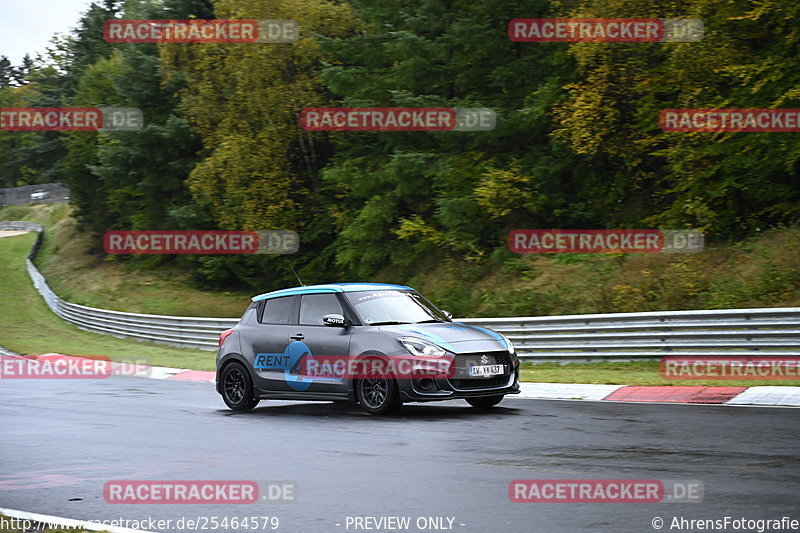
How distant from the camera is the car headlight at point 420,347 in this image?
12266 mm

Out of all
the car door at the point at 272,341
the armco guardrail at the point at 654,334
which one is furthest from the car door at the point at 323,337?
Result: the armco guardrail at the point at 654,334

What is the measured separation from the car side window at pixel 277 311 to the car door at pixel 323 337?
245mm

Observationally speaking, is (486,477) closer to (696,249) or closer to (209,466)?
(209,466)

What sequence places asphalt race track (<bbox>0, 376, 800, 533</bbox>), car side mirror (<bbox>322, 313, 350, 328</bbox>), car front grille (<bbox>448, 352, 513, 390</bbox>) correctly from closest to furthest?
asphalt race track (<bbox>0, 376, 800, 533</bbox>), car front grille (<bbox>448, 352, 513, 390</bbox>), car side mirror (<bbox>322, 313, 350, 328</bbox>)

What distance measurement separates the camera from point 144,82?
177ft

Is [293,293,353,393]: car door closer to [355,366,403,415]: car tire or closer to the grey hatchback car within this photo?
the grey hatchback car

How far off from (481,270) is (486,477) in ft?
78.3

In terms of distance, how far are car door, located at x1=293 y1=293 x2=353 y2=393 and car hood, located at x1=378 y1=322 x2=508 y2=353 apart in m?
0.63

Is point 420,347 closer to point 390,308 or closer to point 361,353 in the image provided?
point 361,353

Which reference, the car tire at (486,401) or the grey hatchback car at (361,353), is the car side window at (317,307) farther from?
the car tire at (486,401)

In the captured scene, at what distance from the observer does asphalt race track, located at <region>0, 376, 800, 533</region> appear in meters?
7.05

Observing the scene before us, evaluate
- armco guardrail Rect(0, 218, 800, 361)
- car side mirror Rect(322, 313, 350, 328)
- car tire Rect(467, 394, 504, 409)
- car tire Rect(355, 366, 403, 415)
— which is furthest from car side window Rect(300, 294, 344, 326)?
armco guardrail Rect(0, 218, 800, 361)

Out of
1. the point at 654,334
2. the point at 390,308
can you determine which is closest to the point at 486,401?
the point at 390,308

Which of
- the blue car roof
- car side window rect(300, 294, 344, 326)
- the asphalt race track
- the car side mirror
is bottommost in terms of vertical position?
the asphalt race track
